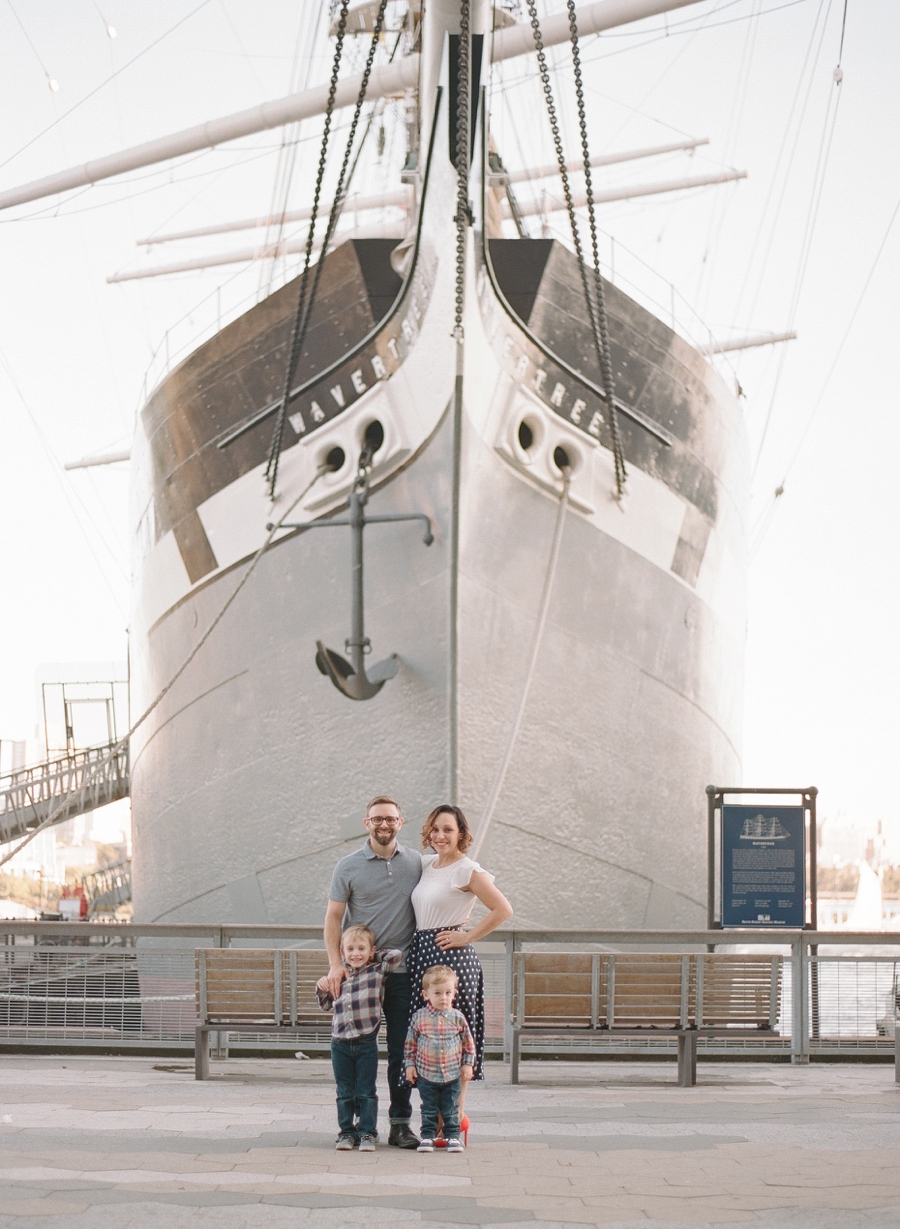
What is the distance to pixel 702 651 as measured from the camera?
13.2 m

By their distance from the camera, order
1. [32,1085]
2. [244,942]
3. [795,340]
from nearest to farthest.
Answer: [32,1085], [244,942], [795,340]

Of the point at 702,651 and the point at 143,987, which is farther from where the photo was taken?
the point at 702,651

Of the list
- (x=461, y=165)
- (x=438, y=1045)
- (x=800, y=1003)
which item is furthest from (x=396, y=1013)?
(x=461, y=165)

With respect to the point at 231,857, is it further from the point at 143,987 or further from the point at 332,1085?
the point at 332,1085

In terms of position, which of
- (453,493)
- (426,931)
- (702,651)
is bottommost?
(426,931)

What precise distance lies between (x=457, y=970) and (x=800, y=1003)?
3417 mm

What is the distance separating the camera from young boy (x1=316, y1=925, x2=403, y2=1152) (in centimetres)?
465

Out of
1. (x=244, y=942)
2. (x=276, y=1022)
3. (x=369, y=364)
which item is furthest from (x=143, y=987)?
(x=369, y=364)

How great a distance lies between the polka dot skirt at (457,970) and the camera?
4.86 metres

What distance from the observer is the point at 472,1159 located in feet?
Result: 14.6

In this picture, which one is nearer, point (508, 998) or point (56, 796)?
point (508, 998)

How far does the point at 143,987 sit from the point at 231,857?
14.1 ft

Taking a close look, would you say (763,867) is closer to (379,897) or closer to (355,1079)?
(379,897)

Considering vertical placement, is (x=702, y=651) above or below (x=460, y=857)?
above
